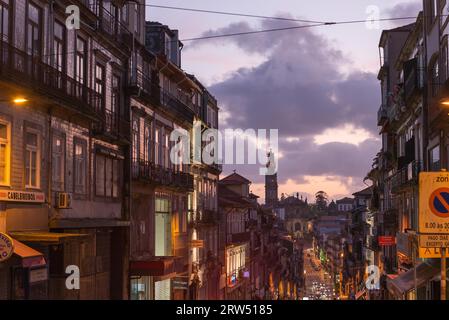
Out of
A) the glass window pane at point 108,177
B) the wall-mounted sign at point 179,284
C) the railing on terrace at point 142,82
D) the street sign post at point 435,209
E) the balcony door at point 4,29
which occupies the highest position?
the railing on terrace at point 142,82

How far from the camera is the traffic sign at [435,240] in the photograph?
1339 centimetres

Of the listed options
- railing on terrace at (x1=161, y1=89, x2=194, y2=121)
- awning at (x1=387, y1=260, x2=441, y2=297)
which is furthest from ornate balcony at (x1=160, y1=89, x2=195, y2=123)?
awning at (x1=387, y1=260, x2=441, y2=297)

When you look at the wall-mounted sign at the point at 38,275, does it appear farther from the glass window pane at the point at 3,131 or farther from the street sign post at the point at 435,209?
the street sign post at the point at 435,209

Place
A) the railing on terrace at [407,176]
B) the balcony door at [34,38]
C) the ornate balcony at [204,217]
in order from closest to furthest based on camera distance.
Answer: the balcony door at [34,38] < the railing on terrace at [407,176] < the ornate balcony at [204,217]

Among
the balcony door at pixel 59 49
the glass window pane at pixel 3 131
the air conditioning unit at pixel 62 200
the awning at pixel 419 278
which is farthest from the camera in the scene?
the awning at pixel 419 278

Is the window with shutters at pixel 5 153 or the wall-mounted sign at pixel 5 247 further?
the window with shutters at pixel 5 153

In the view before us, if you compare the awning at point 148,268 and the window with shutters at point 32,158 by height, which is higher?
the window with shutters at point 32,158

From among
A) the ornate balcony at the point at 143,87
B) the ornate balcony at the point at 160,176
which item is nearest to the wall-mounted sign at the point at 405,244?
the ornate balcony at the point at 160,176

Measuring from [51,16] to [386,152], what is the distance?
121ft

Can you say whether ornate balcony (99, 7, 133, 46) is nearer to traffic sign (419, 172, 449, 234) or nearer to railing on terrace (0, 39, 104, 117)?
railing on terrace (0, 39, 104, 117)

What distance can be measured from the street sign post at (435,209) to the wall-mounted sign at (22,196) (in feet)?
35.9

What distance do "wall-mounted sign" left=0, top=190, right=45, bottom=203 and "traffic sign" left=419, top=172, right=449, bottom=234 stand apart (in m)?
11.0

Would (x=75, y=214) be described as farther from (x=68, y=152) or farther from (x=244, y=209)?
(x=244, y=209)
